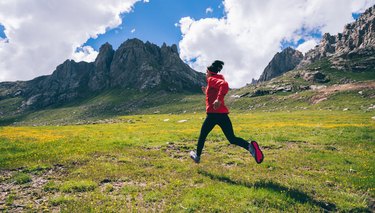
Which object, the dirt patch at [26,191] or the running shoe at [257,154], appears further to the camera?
the running shoe at [257,154]

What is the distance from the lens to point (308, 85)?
479ft

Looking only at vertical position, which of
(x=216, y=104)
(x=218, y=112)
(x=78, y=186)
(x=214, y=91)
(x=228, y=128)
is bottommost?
(x=78, y=186)

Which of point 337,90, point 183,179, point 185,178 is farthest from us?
point 337,90

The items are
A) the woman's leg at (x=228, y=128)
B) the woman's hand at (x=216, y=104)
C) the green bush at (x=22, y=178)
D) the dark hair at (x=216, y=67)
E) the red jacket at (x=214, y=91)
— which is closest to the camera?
the woman's hand at (x=216, y=104)

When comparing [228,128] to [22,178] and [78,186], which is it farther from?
[22,178]

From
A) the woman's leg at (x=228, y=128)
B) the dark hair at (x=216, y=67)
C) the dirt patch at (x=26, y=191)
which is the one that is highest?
the dark hair at (x=216, y=67)

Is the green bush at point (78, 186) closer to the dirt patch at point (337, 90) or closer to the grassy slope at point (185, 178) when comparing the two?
the grassy slope at point (185, 178)

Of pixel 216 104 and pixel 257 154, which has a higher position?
pixel 216 104

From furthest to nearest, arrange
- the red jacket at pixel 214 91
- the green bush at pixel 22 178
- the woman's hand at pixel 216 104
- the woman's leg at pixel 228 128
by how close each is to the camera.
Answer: the woman's leg at pixel 228 128 < the red jacket at pixel 214 91 < the green bush at pixel 22 178 < the woman's hand at pixel 216 104

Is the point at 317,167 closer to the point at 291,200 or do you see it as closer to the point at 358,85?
the point at 291,200

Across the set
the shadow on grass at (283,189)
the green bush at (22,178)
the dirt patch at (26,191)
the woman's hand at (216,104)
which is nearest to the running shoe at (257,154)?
the shadow on grass at (283,189)

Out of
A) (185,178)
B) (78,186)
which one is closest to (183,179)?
(185,178)

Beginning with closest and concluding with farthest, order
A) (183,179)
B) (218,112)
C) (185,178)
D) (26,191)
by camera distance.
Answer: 1. (26,191)
2. (183,179)
3. (185,178)
4. (218,112)

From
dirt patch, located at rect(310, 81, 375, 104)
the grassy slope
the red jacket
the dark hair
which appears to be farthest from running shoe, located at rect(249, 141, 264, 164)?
dirt patch, located at rect(310, 81, 375, 104)
